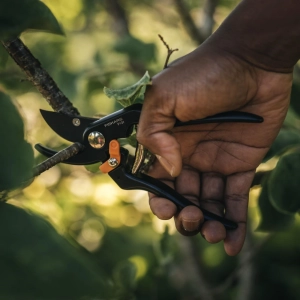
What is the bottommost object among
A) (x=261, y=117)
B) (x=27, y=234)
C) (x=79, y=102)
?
(x=79, y=102)

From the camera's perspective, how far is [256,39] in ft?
2.81

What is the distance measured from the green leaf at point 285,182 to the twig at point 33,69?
15.7 inches

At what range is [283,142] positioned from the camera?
105cm

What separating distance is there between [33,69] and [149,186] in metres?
0.29

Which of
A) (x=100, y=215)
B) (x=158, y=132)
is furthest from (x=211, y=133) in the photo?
(x=100, y=215)

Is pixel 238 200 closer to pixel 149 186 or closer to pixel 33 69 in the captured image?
pixel 149 186

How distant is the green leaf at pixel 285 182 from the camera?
0.93 metres

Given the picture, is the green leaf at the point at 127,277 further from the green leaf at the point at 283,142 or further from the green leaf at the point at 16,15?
the green leaf at the point at 16,15

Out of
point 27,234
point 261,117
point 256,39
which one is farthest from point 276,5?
point 27,234

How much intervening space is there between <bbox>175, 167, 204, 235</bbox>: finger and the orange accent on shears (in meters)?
0.14

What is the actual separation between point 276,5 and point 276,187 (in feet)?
1.00

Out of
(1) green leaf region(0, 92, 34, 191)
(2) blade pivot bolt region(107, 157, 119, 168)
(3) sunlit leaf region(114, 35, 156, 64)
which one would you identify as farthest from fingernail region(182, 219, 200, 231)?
(3) sunlit leaf region(114, 35, 156, 64)

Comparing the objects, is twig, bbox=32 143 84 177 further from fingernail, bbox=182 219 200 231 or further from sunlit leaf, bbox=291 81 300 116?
sunlit leaf, bbox=291 81 300 116

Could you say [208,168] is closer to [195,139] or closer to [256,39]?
[195,139]
